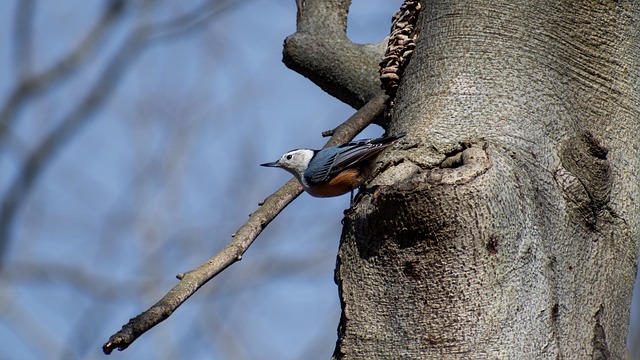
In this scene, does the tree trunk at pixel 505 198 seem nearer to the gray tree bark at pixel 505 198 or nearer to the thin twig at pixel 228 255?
the gray tree bark at pixel 505 198

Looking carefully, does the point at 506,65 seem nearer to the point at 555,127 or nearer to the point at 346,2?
the point at 555,127

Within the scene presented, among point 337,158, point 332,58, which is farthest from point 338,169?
point 332,58

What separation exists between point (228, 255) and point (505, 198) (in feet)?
2.35

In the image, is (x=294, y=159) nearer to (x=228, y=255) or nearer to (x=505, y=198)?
(x=228, y=255)

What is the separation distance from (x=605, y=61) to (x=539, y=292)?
31.1 inches

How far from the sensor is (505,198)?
159 cm

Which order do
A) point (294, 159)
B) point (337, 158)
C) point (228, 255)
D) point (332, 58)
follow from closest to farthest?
1. point (228, 255)
2. point (332, 58)
3. point (337, 158)
4. point (294, 159)

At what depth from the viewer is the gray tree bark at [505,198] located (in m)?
1.56

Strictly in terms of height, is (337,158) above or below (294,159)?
below

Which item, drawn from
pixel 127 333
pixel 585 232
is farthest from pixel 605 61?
pixel 127 333

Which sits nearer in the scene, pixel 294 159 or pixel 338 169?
pixel 338 169

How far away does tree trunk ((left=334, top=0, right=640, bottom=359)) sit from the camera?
1559mm

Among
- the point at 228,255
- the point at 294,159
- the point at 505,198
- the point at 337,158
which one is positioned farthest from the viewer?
the point at 294,159

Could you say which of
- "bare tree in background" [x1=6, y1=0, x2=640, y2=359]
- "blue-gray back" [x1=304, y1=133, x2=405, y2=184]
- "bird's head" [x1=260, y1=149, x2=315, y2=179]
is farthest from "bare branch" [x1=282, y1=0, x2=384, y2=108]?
"bird's head" [x1=260, y1=149, x2=315, y2=179]
